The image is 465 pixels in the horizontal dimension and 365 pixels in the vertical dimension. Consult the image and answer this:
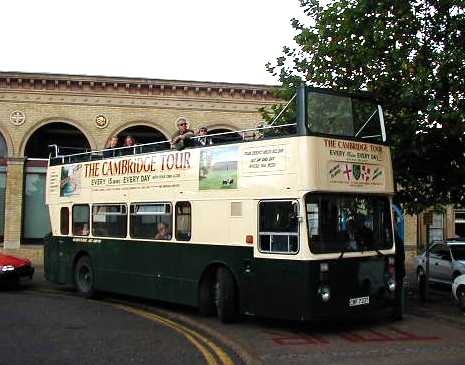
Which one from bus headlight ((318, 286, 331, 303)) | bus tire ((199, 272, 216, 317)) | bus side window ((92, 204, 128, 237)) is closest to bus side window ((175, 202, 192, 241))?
bus tire ((199, 272, 216, 317))

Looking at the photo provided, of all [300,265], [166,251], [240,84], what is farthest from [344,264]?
[240,84]

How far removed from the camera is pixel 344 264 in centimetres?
1006

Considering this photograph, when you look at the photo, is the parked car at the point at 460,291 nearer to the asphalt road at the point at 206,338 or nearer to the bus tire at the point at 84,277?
the asphalt road at the point at 206,338

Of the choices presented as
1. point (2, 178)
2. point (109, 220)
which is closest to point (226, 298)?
point (109, 220)

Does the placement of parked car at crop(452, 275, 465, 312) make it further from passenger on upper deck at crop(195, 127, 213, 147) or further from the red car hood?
the red car hood

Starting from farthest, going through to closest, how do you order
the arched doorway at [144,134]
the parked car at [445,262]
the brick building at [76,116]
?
the arched doorway at [144,134] → the brick building at [76,116] → the parked car at [445,262]

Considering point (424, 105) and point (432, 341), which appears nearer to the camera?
point (432, 341)

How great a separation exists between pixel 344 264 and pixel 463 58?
16.9 ft

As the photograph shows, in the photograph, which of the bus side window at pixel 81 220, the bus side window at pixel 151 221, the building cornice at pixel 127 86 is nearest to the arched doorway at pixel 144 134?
the building cornice at pixel 127 86

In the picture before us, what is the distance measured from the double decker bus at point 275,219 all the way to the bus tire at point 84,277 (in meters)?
1.43

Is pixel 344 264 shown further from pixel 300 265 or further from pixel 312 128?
pixel 312 128

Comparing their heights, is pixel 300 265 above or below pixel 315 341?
above

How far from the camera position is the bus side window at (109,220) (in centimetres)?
1369

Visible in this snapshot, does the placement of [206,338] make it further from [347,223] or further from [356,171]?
[356,171]
